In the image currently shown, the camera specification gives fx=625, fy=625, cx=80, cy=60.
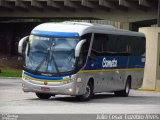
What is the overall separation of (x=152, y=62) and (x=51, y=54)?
1745 cm

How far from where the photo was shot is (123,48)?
28312 millimetres

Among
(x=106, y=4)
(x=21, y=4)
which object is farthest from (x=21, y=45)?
(x=21, y=4)

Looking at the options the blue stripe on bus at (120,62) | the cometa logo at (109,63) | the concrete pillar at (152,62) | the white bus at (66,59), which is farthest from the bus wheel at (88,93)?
the concrete pillar at (152,62)

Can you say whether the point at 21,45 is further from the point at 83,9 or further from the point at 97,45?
the point at 83,9

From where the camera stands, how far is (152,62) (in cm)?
3966

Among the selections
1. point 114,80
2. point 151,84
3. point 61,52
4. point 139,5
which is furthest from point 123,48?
point 139,5

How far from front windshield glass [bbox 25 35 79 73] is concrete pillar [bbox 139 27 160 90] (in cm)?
1681

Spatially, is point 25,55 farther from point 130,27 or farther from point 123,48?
point 130,27

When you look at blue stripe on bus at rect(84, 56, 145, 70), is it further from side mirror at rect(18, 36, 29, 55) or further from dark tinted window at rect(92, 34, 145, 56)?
side mirror at rect(18, 36, 29, 55)

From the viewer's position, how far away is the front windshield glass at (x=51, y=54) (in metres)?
23.0

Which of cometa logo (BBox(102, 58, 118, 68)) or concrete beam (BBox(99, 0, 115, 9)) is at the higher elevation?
concrete beam (BBox(99, 0, 115, 9))

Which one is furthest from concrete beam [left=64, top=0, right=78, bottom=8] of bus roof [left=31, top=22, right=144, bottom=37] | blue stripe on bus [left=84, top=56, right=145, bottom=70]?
bus roof [left=31, top=22, right=144, bottom=37]

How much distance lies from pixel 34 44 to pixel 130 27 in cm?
3333

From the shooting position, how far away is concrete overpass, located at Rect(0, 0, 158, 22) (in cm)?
5212
